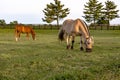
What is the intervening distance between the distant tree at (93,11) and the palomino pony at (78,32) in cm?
6519

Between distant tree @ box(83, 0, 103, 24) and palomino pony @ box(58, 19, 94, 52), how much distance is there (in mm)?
65195

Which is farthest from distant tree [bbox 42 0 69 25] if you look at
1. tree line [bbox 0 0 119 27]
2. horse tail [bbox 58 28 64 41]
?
horse tail [bbox 58 28 64 41]

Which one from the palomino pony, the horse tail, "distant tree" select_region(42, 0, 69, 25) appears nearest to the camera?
the palomino pony

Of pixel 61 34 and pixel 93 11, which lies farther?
pixel 93 11

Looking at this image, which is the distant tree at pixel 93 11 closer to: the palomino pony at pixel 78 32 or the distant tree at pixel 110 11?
the distant tree at pixel 110 11

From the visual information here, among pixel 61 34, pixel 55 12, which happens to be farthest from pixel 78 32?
pixel 55 12

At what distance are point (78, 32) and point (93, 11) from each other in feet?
224

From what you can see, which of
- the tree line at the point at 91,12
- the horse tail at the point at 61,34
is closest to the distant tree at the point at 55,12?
the tree line at the point at 91,12

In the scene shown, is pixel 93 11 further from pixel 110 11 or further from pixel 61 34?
pixel 61 34

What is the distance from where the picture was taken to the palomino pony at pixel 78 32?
59.9 ft

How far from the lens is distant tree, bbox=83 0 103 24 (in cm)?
8588

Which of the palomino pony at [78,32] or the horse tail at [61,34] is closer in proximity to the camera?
the palomino pony at [78,32]

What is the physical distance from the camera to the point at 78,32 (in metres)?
19.3

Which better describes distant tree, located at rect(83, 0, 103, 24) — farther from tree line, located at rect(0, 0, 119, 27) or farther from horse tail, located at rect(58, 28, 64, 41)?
horse tail, located at rect(58, 28, 64, 41)
